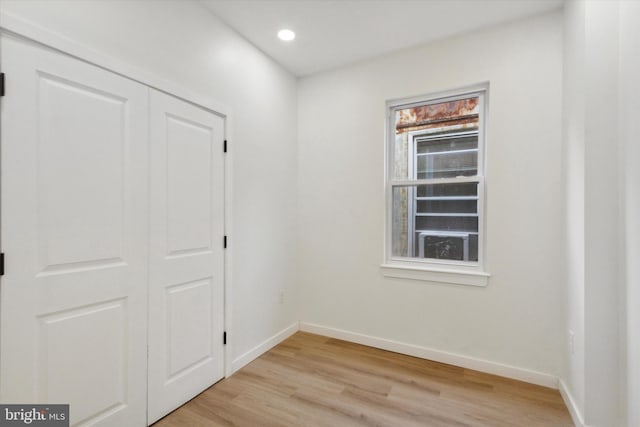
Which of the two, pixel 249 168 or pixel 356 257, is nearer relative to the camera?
pixel 249 168

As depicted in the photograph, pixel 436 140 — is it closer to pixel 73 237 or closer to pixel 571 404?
pixel 571 404

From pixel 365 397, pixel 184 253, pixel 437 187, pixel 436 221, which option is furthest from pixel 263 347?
pixel 437 187

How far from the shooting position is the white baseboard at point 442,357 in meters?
2.35

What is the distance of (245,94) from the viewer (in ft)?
8.75

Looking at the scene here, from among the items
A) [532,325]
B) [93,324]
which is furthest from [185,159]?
[532,325]

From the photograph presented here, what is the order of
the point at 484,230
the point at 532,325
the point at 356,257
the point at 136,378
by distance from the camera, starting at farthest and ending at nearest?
the point at 356,257 < the point at 484,230 < the point at 532,325 < the point at 136,378

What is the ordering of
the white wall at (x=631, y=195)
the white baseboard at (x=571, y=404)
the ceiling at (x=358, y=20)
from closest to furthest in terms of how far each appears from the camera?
the white wall at (x=631, y=195), the white baseboard at (x=571, y=404), the ceiling at (x=358, y=20)

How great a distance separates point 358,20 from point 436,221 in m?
1.82

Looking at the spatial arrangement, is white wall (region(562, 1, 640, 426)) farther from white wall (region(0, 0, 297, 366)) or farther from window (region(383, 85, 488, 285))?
white wall (region(0, 0, 297, 366))

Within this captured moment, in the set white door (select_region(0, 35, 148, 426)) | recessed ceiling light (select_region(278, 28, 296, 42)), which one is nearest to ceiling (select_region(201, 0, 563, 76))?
recessed ceiling light (select_region(278, 28, 296, 42))

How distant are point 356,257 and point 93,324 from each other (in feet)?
7.09

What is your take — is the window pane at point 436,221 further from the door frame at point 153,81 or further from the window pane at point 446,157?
the door frame at point 153,81

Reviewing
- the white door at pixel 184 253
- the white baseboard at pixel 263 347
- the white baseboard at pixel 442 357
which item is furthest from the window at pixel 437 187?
the white door at pixel 184 253

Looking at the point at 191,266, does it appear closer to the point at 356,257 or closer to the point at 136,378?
the point at 136,378
